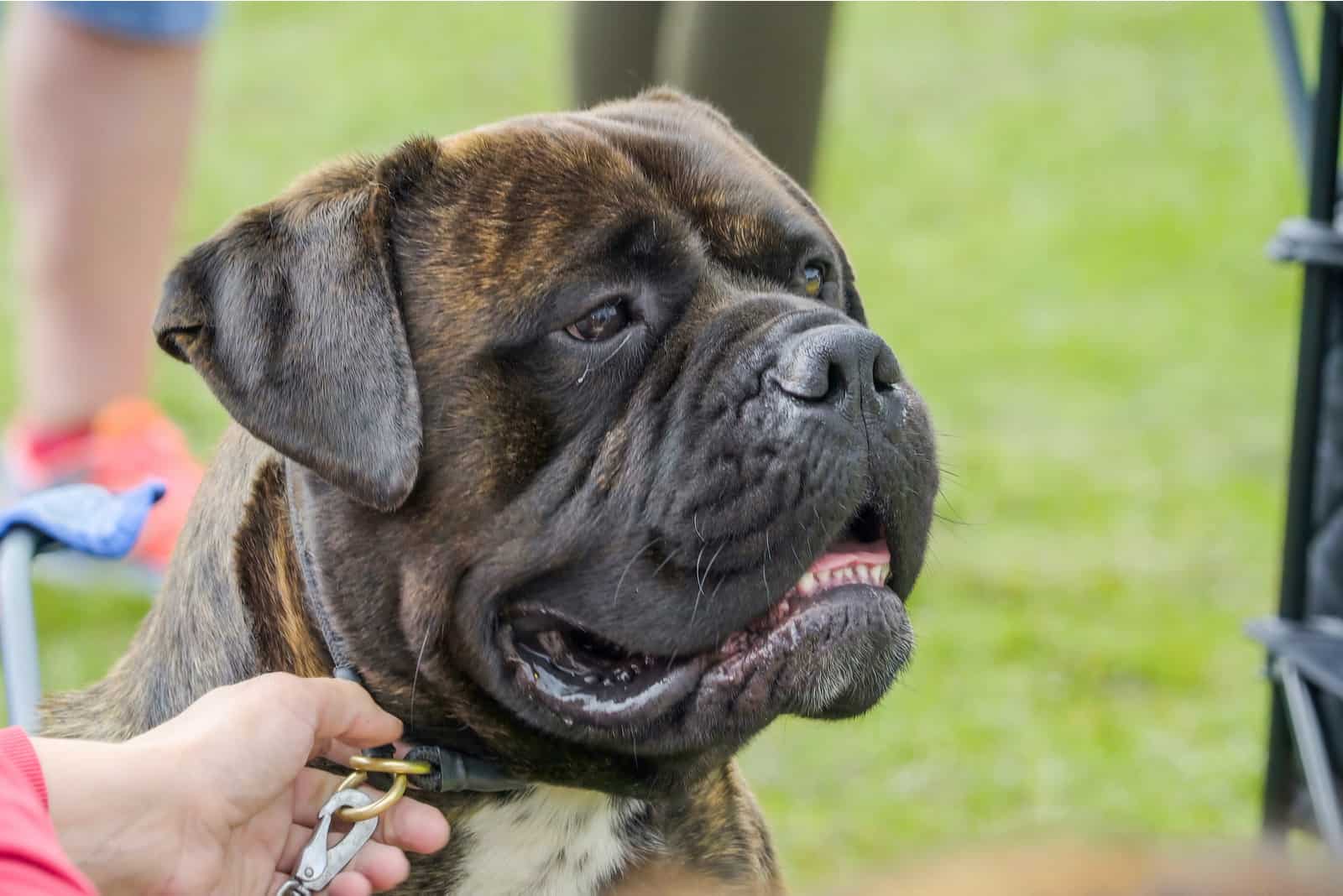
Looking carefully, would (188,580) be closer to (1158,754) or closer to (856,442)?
(856,442)

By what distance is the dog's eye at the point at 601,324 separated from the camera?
255cm

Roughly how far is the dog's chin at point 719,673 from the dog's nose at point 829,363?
28cm

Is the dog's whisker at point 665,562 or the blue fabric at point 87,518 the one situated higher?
the dog's whisker at point 665,562

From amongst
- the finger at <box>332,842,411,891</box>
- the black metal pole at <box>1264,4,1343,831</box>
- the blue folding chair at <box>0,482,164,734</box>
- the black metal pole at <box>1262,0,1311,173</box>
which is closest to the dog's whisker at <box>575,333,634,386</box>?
the finger at <box>332,842,411,891</box>

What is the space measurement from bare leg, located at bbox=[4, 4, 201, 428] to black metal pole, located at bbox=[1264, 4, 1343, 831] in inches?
143

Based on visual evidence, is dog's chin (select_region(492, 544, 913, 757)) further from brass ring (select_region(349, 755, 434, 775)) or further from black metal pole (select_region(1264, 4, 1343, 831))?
black metal pole (select_region(1264, 4, 1343, 831))

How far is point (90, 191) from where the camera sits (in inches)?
Answer: 216

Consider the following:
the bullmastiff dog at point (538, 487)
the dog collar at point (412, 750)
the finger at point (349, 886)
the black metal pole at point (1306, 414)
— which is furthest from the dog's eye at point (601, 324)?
the black metal pole at point (1306, 414)

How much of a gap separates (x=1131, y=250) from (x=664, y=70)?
6.68 metres

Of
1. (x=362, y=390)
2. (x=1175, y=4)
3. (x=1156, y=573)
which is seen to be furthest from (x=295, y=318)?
(x=1175, y=4)

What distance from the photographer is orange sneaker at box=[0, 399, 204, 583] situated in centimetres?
534

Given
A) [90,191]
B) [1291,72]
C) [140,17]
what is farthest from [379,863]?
[90,191]

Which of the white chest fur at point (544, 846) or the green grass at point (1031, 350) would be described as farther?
the green grass at point (1031, 350)

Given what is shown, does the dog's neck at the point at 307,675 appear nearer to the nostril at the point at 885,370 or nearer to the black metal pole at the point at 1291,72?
the nostril at the point at 885,370
